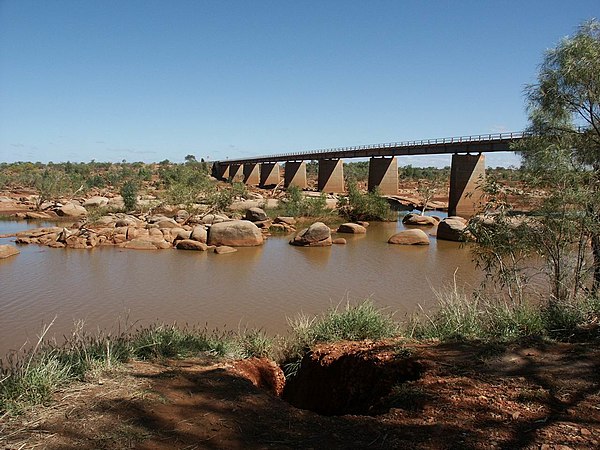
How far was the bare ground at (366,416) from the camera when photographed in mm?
3238

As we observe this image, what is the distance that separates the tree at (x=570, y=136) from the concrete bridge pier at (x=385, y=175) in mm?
30577

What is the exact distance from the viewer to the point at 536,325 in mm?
5379

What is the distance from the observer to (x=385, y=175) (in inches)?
1607

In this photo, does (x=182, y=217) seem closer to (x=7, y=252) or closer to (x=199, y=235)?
(x=199, y=235)

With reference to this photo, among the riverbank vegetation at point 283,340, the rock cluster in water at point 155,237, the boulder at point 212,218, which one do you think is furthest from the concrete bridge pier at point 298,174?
the riverbank vegetation at point 283,340

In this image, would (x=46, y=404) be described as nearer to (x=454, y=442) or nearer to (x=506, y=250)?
(x=454, y=442)

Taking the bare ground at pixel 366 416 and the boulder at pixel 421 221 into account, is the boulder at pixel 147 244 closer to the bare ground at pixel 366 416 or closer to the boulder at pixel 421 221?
the bare ground at pixel 366 416

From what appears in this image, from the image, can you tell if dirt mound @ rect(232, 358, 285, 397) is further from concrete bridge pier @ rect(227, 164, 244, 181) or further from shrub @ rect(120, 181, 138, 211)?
concrete bridge pier @ rect(227, 164, 244, 181)

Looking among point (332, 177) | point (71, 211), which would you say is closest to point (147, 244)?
point (71, 211)

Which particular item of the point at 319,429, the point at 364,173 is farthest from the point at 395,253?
the point at 364,173

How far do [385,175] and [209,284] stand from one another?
96.3ft

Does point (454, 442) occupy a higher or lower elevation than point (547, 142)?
lower

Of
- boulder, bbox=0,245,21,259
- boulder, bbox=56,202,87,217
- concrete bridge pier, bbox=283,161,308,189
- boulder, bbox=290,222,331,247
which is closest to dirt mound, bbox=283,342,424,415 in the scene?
boulder, bbox=290,222,331,247

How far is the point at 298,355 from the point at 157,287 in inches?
331
